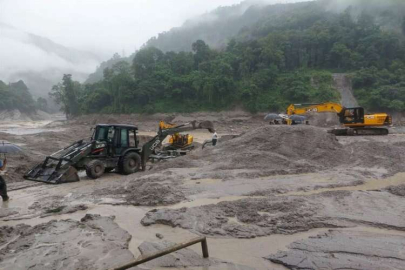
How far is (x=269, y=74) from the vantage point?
54688mm

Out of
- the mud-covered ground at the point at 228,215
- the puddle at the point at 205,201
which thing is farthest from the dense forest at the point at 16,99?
the puddle at the point at 205,201

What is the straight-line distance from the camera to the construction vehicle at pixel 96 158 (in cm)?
1076

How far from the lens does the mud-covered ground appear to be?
504cm

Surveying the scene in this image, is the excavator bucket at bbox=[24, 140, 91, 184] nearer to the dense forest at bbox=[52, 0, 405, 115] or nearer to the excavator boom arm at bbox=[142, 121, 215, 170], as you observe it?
the excavator boom arm at bbox=[142, 121, 215, 170]

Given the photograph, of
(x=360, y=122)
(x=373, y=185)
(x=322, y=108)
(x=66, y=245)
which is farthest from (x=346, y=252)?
(x=322, y=108)

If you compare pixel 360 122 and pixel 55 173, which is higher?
pixel 360 122

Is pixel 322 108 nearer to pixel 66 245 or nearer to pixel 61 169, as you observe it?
pixel 61 169

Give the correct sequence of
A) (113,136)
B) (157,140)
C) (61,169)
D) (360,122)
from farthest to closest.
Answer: (360,122) < (157,140) < (113,136) < (61,169)

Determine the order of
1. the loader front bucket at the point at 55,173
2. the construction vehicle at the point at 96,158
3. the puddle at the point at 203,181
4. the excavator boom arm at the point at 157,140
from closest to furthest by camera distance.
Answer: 1. the puddle at the point at 203,181
2. the loader front bucket at the point at 55,173
3. the construction vehicle at the point at 96,158
4. the excavator boom arm at the point at 157,140

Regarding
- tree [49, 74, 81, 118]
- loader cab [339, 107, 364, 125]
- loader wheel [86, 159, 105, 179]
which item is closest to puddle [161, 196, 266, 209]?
loader wheel [86, 159, 105, 179]

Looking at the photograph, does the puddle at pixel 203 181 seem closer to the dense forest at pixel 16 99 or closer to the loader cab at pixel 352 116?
the loader cab at pixel 352 116

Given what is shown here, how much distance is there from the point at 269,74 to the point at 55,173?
4840 centimetres

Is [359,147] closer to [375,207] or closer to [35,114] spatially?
[375,207]

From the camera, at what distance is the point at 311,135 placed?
574 inches
